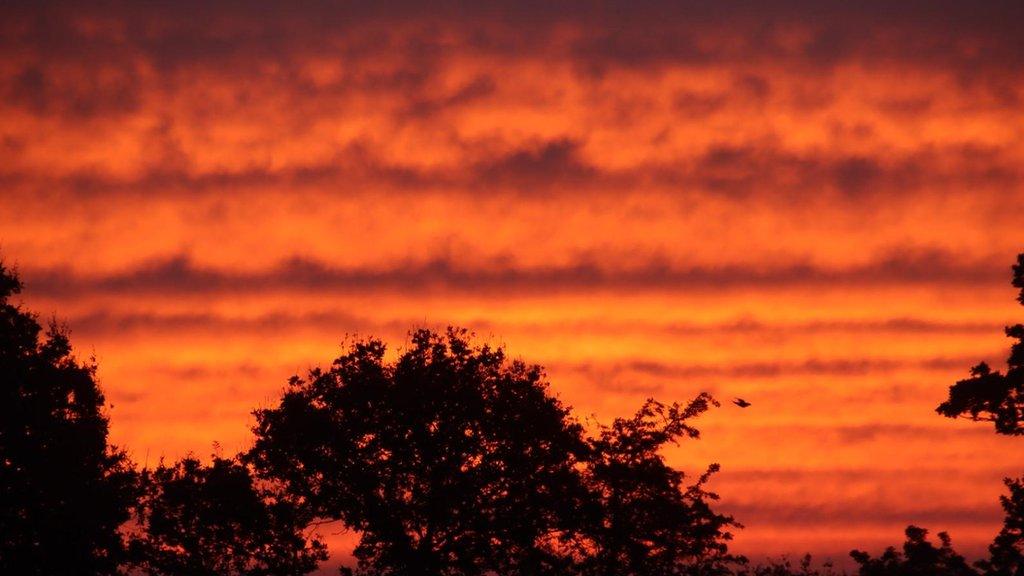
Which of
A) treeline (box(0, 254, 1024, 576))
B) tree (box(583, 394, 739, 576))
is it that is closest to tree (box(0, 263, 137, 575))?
treeline (box(0, 254, 1024, 576))

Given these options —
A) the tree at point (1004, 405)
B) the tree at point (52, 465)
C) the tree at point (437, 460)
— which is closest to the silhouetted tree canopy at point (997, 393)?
the tree at point (1004, 405)

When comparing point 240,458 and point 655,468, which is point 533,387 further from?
point 240,458

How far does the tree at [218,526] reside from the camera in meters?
66.3

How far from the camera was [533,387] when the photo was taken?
62.3m

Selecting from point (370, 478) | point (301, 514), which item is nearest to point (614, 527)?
point (370, 478)

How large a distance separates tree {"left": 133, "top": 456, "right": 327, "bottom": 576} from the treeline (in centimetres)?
252

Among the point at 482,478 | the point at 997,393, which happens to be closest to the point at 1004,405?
the point at 997,393

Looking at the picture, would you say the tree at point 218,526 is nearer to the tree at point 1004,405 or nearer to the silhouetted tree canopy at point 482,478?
the silhouetted tree canopy at point 482,478

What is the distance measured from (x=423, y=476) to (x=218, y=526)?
19383 millimetres

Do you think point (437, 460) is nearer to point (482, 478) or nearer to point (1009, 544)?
point (482, 478)

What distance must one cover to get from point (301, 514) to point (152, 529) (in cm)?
1687

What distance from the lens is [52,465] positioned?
60.8 m

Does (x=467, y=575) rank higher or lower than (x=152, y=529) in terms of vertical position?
lower

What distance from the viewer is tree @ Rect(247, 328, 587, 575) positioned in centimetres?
5944
